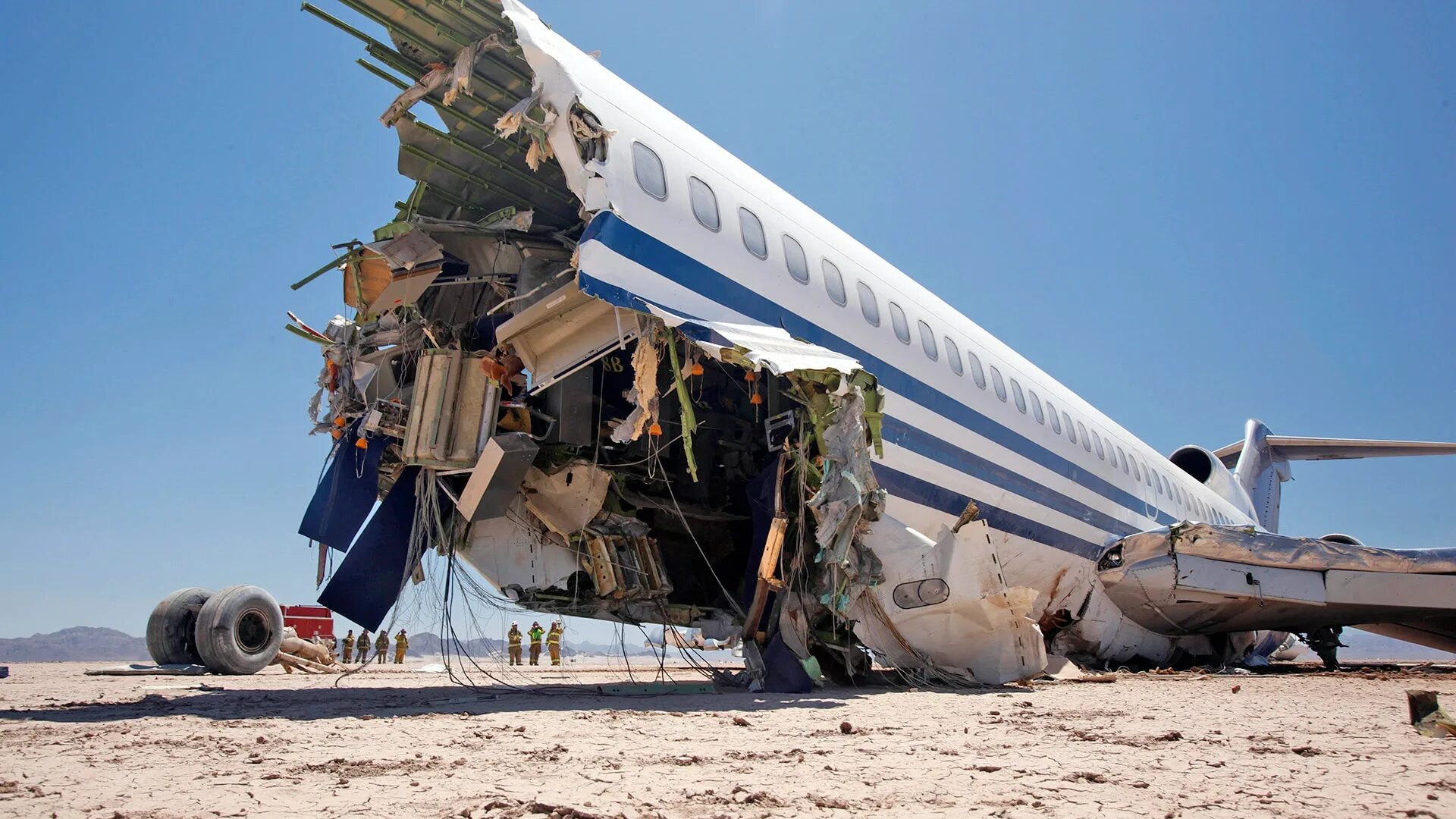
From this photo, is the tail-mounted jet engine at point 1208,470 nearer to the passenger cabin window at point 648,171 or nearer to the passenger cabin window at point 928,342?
the passenger cabin window at point 928,342

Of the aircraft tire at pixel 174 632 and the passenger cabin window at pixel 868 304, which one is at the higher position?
the passenger cabin window at pixel 868 304

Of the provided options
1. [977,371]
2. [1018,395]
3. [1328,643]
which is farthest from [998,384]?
[1328,643]

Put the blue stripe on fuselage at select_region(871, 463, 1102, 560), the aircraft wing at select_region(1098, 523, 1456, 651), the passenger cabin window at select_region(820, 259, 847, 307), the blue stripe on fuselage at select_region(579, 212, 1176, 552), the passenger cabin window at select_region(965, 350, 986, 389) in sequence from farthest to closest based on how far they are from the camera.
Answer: the aircraft wing at select_region(1098, 523, 1456, 651) → the passenger cabin window at select_region(965, 350, 986, 389) → the blue stripe on fuselage at select_region(871, 463, 1102, 560) → the passenger cabin window at select_region(820, 259, 847, 307) → the blue stripe on fuselage at select_region(579, 212, 1176, 552)

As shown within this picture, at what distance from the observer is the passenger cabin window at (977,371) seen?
486 inches

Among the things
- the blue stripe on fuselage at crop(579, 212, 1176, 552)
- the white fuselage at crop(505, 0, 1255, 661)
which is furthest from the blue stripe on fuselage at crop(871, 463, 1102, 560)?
the blue stripe on fuselage at crop(579, 212, 1176, 552)

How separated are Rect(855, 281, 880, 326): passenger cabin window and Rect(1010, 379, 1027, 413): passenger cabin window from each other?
12.9 feet

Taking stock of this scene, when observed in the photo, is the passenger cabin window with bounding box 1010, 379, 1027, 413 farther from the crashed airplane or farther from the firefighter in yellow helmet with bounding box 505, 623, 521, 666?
the firefighter in yellow helmet with bounding box 505, 623, 521, 666

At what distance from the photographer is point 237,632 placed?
10.4 meters

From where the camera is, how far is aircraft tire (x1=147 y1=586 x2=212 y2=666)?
428 inches

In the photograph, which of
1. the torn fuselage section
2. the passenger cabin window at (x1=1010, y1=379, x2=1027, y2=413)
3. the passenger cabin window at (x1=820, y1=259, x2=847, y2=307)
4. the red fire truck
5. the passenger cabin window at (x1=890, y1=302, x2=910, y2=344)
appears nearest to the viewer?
the torn fuselage section

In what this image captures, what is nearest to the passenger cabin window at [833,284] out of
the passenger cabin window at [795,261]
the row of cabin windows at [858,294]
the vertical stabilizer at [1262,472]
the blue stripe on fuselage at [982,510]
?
the row of cabin windows at [858,294]

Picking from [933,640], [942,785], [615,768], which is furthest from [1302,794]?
[933,640]

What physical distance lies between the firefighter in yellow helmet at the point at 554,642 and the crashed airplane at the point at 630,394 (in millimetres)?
11245

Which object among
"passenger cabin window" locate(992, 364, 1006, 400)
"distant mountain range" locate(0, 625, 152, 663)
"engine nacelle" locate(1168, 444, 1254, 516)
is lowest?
"distant mountain range" locate(0, 625, 152, 663)
